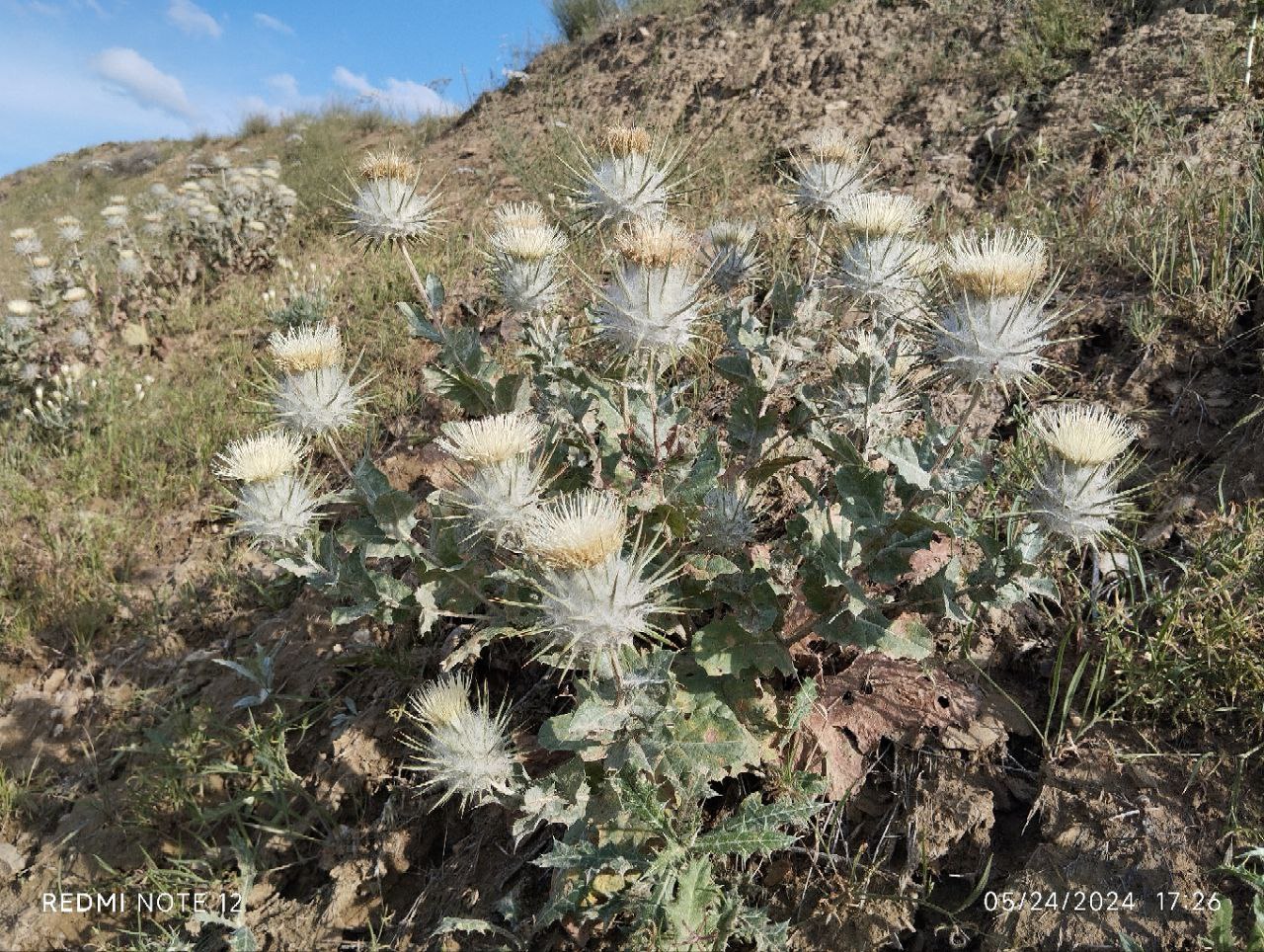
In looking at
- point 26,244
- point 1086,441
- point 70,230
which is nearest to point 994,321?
point 1086,441

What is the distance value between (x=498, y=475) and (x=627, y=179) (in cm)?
137

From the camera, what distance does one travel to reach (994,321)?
7.02 ft

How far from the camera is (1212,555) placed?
282 centimetres

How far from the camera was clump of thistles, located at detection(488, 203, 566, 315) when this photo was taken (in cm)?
293

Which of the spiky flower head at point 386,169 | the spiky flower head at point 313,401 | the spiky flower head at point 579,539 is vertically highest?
the spiky flower head at point 386,169

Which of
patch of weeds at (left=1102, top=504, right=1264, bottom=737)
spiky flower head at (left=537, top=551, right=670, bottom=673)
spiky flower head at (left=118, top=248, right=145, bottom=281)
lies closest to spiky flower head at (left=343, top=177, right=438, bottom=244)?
spiky flower head at (left=537, top=551, right=670, bottom=673)

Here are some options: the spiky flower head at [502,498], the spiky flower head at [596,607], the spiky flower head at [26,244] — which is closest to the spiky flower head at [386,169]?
the spiky flower head at [502,498]

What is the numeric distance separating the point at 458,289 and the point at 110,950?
469 centimetres

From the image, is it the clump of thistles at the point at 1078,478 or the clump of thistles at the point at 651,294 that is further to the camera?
the clump of thistles at the point at 651,294

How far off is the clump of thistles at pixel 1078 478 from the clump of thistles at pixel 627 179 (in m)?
1.66

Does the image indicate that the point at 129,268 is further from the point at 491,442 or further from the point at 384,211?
the point at 491,442

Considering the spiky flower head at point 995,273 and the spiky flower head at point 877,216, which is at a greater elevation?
the spiky flower head at point 877,216

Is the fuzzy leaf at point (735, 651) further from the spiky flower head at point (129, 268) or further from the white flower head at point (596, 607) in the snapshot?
the spiky flower head at point (129, 268)

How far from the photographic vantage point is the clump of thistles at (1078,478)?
79.7 inches
